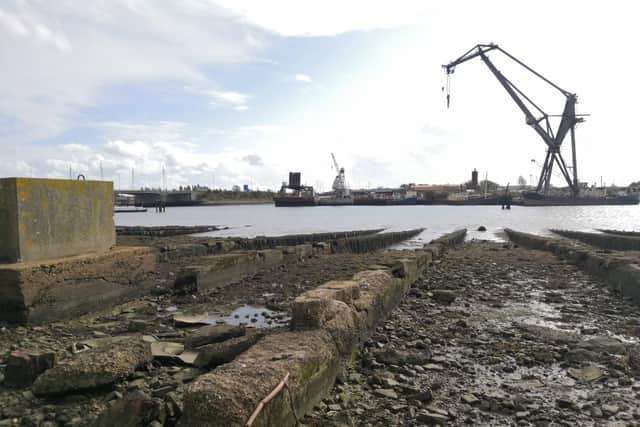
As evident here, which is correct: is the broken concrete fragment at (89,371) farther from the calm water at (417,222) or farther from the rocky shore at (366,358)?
the calm water at (417,222)

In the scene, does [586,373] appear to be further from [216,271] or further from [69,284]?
[216,271]

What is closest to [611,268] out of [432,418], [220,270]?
[432,418]

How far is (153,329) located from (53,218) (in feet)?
7.98

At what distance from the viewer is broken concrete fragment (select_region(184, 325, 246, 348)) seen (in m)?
5.01

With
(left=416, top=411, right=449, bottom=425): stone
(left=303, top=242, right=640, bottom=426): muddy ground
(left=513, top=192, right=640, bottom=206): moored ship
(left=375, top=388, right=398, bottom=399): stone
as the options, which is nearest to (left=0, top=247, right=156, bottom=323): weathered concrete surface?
(left=303, top=242, right=640, bottom=426): muddy ground

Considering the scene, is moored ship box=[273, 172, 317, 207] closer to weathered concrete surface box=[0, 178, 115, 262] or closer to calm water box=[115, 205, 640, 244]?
calm water box=[115, 205, 640, 244]

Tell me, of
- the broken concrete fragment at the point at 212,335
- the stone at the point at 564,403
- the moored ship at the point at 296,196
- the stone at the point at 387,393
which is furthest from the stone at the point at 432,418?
the moored ship at the point at 296,196

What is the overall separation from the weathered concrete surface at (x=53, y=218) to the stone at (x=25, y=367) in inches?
106

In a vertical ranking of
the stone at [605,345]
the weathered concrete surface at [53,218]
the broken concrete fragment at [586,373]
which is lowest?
the broken concrete fragment at [586,373]

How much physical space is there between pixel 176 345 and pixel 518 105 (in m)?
64.9

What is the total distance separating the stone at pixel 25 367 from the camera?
391 cm

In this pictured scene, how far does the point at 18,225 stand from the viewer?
20.1 feet

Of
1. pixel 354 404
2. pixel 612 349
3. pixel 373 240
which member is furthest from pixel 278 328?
pixel 373 240

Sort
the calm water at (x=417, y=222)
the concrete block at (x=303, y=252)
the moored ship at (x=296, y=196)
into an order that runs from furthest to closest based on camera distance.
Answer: the moored ship at (x=296, y=196) → the calm water at (x=417, y=222) → the concrete block at (x=303, y=252)
